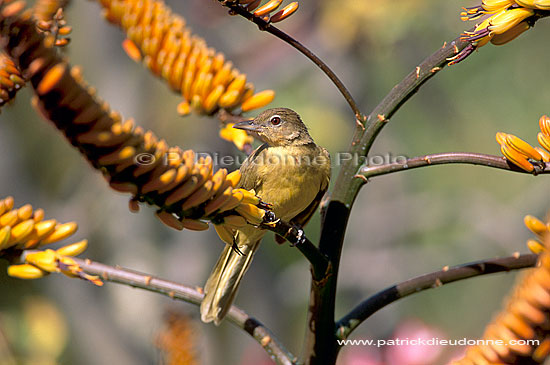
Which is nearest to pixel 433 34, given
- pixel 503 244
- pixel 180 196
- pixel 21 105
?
pixel 503 244

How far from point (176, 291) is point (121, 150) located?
842 millimetres

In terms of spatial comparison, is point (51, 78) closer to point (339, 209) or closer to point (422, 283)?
point (339, 209)

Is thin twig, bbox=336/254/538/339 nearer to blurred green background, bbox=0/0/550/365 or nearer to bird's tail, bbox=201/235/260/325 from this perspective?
bird's tail, bbox=201/235/260/325

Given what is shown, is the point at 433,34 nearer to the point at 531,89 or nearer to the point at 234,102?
the point at 531,89

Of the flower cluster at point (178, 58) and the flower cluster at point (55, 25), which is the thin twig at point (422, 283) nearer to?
the flower cluster at point (178, 58)

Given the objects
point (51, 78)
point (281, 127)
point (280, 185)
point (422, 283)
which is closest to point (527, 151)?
point (422, 283)

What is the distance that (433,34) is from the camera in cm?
Answer: 783

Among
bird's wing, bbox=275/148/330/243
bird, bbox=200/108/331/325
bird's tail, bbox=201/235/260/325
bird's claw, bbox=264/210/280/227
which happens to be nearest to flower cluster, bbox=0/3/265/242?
bird's claw, bbox=264/210/280/227

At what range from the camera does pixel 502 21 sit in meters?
1.37

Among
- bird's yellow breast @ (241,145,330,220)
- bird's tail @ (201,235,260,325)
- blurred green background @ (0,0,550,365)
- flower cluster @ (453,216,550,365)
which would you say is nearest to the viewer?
flower cluster @ (453,216,550,365)

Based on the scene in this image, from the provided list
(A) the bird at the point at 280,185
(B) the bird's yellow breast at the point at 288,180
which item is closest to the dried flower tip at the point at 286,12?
(A) the bird at the point at 280,185

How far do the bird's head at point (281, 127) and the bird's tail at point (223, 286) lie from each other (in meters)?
0.97

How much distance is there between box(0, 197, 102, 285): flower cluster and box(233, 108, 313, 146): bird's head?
2206mm

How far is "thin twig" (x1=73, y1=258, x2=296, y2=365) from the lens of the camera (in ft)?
4.94
